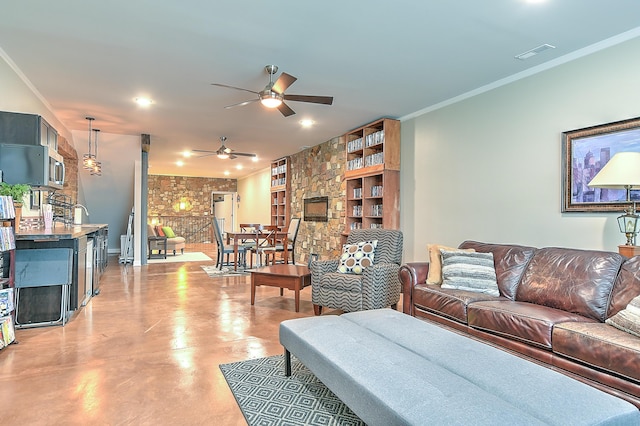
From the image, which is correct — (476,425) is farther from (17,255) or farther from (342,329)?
(17,255)

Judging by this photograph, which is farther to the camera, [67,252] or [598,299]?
[67,252]

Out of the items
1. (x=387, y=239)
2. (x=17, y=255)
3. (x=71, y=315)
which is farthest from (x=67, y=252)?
(x=387, y=239)

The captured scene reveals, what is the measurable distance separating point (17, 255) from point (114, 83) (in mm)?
2147

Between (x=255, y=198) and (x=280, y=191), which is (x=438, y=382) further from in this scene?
(x=255, y=198)

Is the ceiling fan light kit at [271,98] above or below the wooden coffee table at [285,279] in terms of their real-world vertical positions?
above

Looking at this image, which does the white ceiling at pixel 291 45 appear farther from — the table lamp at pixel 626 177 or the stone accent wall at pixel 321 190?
the stone accent wall at pixel 321 190

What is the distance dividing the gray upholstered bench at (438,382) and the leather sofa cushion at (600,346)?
0.57 meters

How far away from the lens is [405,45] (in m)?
3.32

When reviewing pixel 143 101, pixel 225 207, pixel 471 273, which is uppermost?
pixel 143 101

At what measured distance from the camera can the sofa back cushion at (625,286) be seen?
241cm

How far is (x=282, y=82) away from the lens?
3.57 meters

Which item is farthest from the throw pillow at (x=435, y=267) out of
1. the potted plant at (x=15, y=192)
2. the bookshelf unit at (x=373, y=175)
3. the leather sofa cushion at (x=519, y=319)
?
the potted plant at (x=15, y=192)

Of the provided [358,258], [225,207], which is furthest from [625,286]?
[225,207]

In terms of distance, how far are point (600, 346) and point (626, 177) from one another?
1.33m
